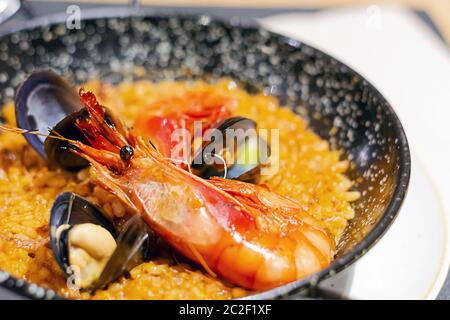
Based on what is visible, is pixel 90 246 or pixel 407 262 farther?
pixel 407 262

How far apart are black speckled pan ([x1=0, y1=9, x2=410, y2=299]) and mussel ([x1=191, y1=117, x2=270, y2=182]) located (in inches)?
17.0

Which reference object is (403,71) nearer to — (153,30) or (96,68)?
(153,30)

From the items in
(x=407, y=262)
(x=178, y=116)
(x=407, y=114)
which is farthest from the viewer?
(x=407, y=114)

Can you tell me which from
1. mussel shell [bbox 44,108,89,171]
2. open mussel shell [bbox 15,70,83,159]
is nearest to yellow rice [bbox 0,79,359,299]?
mussel shell [bbox 44,108,89,171]

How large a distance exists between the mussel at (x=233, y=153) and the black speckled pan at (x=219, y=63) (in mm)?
433

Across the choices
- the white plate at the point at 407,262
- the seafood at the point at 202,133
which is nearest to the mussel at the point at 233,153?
the seafood at the point at 202,133

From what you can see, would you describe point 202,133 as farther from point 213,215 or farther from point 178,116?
A: point 213,215

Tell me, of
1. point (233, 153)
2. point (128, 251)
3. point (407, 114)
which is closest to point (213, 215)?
point (128, 251)

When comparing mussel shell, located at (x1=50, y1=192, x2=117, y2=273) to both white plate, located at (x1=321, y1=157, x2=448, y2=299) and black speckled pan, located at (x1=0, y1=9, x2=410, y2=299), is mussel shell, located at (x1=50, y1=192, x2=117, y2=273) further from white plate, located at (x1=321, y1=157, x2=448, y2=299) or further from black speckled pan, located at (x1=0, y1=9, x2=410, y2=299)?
black speckled pan, located at (x1=0, y1=9, x2=410, y2=299)

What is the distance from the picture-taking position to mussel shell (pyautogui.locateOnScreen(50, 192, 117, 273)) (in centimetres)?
163

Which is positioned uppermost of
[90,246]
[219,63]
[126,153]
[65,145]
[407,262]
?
[219,63]

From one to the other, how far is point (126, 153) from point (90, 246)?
0.35 meters

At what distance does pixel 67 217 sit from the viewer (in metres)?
1.72

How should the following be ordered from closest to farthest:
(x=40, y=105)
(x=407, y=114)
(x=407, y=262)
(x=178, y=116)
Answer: (x=407, y=262), (x=40, y=105), (x=178, y=116), (x=407, y=114)
